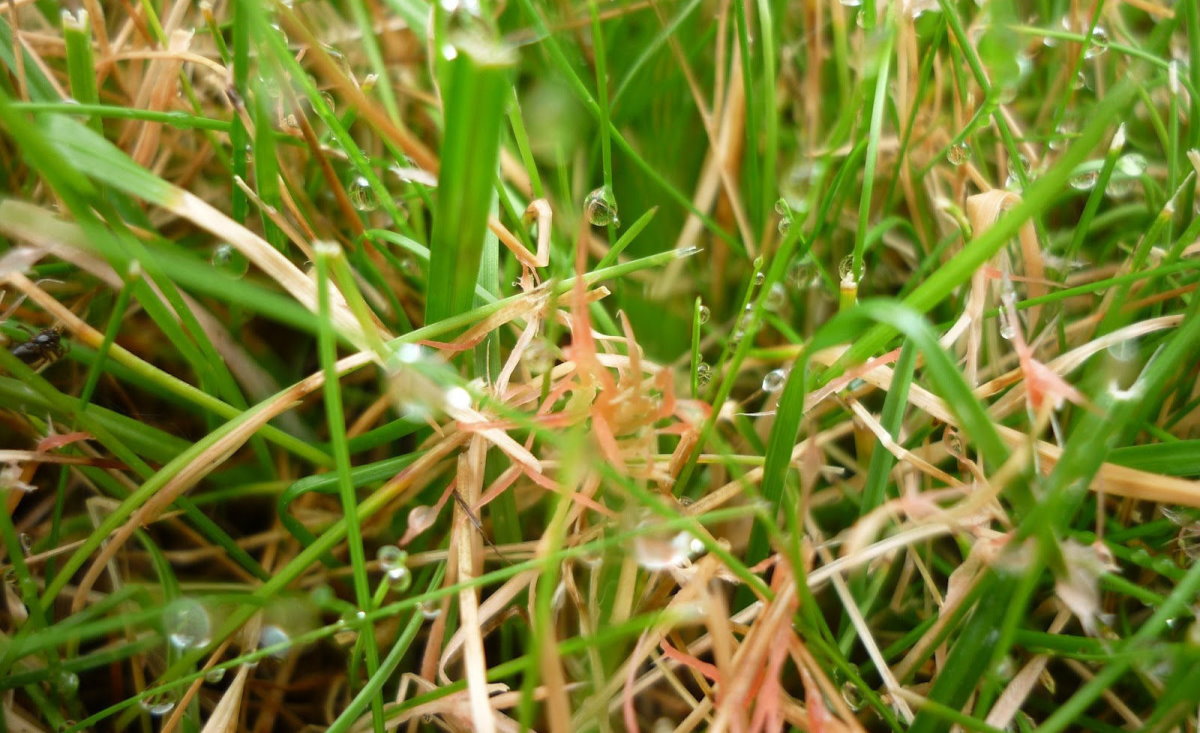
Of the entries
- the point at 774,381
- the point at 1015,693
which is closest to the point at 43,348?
the point at 774,381

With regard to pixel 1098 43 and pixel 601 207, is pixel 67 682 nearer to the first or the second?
pixel 601 207

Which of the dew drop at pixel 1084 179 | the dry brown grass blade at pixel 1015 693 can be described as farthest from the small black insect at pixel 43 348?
the dew drop at pixel 1084 179

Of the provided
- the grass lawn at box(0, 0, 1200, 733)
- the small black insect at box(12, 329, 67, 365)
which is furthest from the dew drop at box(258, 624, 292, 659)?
the small black insect at box(12, 329, 67, 365)

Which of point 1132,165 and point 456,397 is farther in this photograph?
point 1132,165

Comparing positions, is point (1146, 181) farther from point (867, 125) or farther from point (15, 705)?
point (15, 705)

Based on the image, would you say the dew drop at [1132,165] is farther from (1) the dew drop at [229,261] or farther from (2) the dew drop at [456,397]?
(1) the dew drop at [229,261]

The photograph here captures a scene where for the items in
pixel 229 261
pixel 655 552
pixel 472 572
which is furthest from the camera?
pixel 229 261

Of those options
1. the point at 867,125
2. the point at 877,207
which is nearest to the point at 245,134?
the point at 867,125
